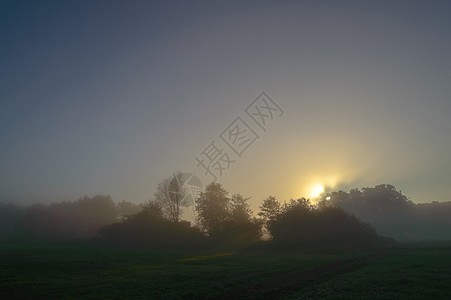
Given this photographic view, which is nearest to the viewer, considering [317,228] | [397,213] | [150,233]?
[317,228]

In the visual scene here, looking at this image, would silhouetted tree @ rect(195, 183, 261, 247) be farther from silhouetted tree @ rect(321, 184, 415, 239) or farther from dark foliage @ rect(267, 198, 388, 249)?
silhouetted tree @ rect(321, 184, 415, 239)

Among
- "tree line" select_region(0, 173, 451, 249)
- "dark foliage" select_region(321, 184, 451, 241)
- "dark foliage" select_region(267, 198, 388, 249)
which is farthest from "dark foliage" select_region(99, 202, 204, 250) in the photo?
"dark foliage" select_region(321, 184, 451, 241)

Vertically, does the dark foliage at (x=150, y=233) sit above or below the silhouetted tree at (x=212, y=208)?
below

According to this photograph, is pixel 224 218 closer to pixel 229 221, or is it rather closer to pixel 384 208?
pixel 229 221

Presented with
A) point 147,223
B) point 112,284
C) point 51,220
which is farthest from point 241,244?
point 51,220

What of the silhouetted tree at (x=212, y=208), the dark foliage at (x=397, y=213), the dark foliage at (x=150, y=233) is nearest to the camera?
the dark foliage at (x=150, y=233)

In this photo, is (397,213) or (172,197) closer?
(172,197)

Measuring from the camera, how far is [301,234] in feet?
205

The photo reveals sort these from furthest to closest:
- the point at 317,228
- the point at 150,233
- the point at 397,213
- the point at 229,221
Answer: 1. the point at 397,213
2. the point at 229,221
3. the point at 150,233
4. the point at 317,228

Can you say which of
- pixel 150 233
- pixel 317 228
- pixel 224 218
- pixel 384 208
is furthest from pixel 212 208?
pixel 384 208

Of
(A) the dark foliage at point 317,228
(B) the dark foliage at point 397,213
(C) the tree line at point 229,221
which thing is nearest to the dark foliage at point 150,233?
(C) the tree line at point 229,221

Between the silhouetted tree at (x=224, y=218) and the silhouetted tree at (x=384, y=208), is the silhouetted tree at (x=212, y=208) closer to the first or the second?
the silhouetted tree at (x=224, y=218)

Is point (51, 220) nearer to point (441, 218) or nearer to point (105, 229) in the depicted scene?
point (105, 229)

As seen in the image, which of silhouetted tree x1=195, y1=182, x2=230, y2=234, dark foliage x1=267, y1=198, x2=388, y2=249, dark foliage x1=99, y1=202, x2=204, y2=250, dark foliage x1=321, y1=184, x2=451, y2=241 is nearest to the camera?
dark foliage x1=267, y1=198, x2=388, y2=249
